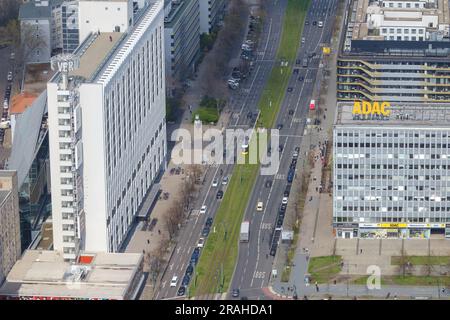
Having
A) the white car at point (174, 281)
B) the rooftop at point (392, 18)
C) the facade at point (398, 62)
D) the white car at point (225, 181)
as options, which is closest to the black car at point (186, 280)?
the white car at point (174, 281)

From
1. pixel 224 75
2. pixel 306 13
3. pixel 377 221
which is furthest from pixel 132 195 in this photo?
pixel 306 13

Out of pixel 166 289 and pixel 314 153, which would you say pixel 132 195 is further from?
pixel 314 153

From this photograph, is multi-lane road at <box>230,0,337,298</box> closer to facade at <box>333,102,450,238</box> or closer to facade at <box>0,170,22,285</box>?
facade at <box>333,102,450,238</box>

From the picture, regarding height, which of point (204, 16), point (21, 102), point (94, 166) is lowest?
point (94, 166)

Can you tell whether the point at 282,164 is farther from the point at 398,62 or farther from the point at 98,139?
the point at 98,139

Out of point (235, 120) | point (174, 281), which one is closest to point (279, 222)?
point (174, 281)

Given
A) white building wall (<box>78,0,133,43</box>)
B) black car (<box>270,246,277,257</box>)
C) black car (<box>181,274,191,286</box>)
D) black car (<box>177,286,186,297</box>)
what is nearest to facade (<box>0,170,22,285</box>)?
black car (<box>177,286,186,297</box>)
